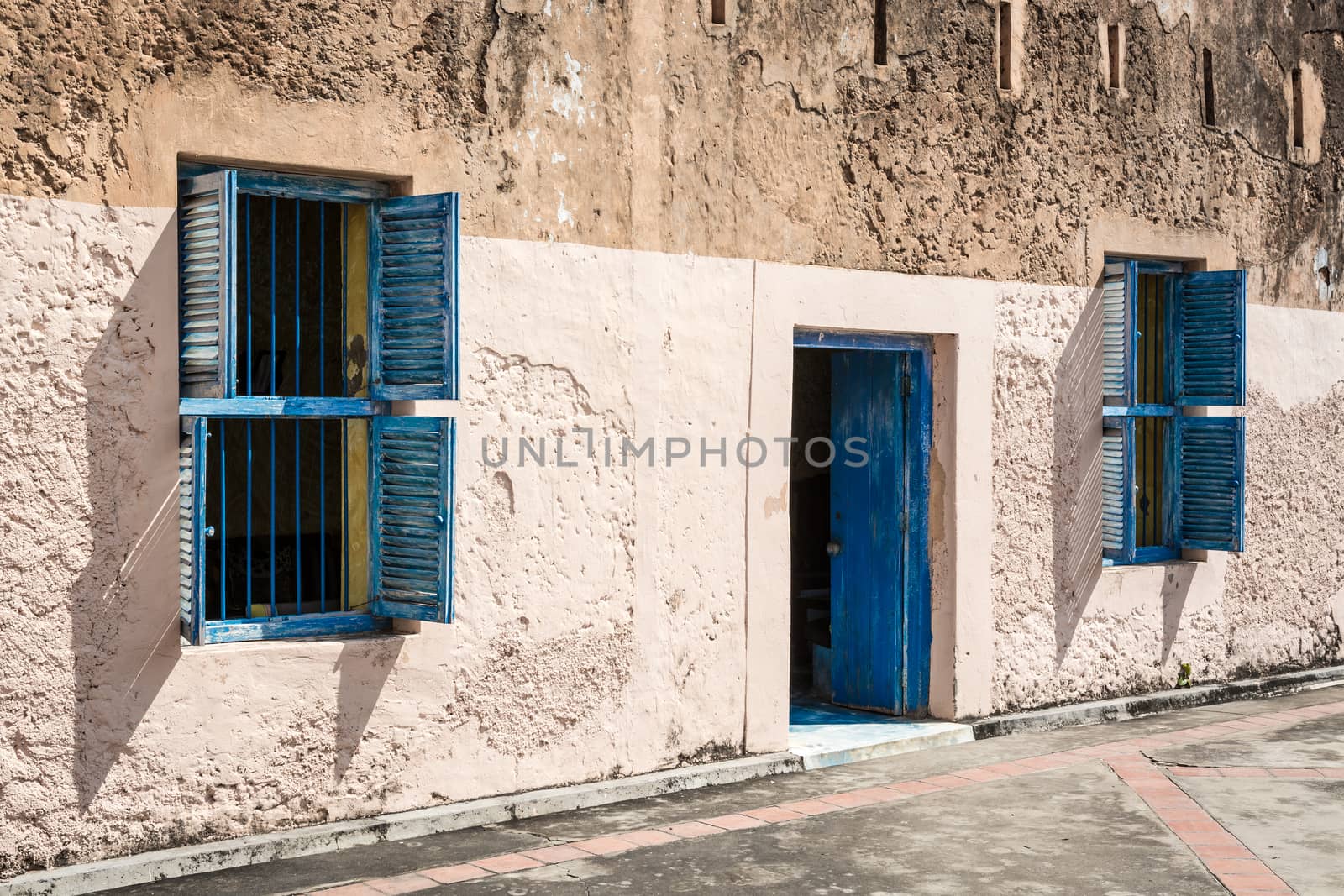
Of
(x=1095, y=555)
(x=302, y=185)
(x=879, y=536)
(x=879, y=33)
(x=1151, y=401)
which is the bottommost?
(x=1095, y=555)

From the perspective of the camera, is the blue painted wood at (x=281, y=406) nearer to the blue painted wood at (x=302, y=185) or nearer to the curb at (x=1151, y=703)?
the blue painted wood at (x=302, y=185)

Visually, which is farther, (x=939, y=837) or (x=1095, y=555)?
(x=1095, y=555)

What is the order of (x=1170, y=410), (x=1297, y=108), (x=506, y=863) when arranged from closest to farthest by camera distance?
(x=506, y=863), (x=1170, y=410), (x=1297, y=108)

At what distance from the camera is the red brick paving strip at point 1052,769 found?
511 centimetres

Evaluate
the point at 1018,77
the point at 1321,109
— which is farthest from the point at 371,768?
the point at 1321,109

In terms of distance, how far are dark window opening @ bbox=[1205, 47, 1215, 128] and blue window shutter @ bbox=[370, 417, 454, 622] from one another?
18.3 ft

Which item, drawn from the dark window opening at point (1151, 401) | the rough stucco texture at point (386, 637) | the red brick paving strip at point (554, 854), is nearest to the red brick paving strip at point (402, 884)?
the red brick paving strip at point (554, 854)

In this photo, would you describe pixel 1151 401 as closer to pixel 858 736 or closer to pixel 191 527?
pixel 858 736

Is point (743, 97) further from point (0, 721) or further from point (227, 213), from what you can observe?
point (0, 721)

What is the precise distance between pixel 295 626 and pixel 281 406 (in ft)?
2.79

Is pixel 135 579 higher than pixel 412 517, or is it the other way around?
pixel 412 517

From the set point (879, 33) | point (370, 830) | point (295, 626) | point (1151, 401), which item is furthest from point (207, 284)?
point (1151, 401)

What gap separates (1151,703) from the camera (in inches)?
330

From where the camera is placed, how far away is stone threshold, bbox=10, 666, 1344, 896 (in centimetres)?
496
